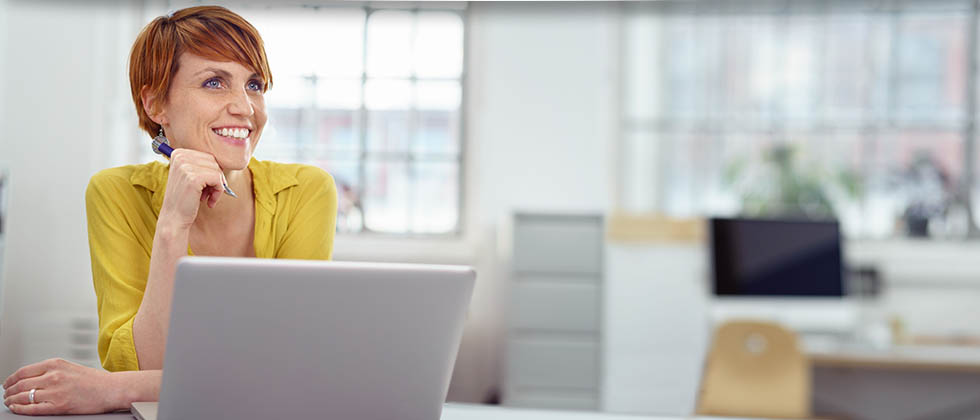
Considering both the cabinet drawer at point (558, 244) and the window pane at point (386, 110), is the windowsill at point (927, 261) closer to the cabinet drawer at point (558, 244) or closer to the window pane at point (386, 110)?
the cabinet drawer at point (558, 244)

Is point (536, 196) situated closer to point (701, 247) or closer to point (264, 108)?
point (701, 247)

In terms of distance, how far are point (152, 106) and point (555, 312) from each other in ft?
9.99

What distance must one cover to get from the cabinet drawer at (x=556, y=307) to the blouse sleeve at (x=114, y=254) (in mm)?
2969

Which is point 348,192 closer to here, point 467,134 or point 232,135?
point 467,134

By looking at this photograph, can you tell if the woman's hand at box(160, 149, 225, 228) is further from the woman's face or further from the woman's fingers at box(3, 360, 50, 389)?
the woman's fingers at box(3, 360, 50, 389)

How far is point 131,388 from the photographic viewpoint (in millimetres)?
1177

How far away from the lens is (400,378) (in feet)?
3.09

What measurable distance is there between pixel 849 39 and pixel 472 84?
2136mm

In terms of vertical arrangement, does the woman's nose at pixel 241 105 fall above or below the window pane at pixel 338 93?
below

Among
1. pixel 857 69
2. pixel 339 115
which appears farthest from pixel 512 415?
pixel 857 69

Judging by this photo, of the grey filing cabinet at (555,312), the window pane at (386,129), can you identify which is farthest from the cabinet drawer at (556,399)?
the window pane at (386,129)

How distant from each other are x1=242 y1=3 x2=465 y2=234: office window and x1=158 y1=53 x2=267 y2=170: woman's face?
3.57 meters

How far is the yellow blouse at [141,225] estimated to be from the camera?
1454 millimetres

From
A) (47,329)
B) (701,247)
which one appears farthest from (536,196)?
(47,329)
